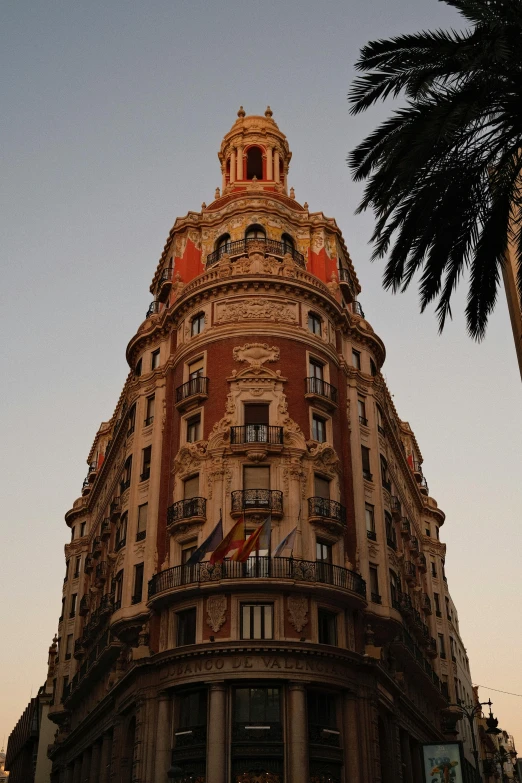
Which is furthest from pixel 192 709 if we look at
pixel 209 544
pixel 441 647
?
pixel 441 647

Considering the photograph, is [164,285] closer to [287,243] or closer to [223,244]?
[223,244]

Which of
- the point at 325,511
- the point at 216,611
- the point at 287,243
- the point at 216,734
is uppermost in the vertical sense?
the point at 287,243

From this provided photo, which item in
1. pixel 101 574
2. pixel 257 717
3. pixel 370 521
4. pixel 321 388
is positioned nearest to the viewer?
pixel 257 717

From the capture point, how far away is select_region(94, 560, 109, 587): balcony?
178 ft

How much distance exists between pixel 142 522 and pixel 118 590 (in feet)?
13.1

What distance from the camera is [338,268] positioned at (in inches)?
2126

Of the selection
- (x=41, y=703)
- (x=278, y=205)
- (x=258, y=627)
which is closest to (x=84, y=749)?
(x=258, y=627)

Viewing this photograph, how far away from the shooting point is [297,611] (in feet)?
128

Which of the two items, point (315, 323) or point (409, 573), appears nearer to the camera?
point (315, 323)

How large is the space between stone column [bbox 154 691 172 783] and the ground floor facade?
44 millimetres

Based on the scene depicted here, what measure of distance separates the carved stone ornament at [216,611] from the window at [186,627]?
118cm

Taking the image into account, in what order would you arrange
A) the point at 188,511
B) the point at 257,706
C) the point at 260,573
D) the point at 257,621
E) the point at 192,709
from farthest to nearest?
1. the point at 188,511
2. the point at 260,573
3. the point at 257,621
4. the point at 192,709
5. the point at 257,706

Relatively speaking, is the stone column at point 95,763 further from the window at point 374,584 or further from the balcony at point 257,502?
the balcony at point 257,502

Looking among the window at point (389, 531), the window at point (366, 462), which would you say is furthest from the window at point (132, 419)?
the window at point (389, 531)
